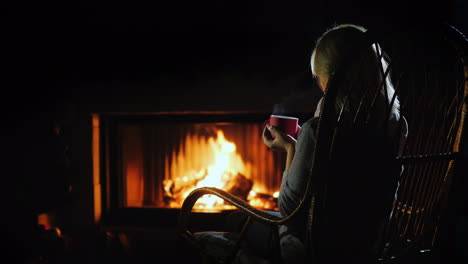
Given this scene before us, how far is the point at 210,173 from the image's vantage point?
2961 millimetres

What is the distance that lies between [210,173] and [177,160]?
0.28 meters

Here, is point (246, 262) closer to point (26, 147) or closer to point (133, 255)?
point (133, 255)

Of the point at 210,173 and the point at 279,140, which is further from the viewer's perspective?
the point at 210,173

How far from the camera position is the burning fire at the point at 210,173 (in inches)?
112

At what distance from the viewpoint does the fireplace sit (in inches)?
111

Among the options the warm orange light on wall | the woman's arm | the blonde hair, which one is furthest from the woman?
the warm orange light on wall

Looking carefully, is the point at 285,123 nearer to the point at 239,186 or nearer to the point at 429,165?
the point at 429,165

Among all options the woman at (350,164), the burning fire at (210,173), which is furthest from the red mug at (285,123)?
the burning fire at (210,173)

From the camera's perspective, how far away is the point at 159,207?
9.42ft

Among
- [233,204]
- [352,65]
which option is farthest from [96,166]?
[352,65]

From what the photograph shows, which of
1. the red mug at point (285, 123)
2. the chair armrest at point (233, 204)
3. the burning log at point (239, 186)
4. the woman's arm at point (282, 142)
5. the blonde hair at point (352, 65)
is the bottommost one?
Result: the burning log at point (239, 186)

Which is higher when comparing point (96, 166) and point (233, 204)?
point (233, 204)

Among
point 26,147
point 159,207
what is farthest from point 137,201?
point 26,147

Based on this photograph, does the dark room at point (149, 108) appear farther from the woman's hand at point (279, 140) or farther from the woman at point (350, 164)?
the woman at point (350, 164)
